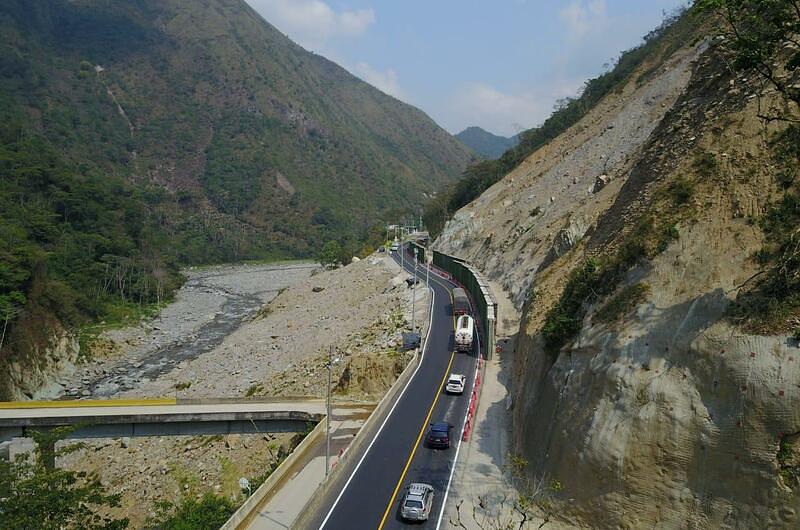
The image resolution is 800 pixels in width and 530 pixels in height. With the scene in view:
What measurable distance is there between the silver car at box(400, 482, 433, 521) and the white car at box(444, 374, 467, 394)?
37.7ft

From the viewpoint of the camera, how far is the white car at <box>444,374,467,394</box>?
1224 inches

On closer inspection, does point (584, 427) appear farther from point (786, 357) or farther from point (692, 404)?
point (786, 357)

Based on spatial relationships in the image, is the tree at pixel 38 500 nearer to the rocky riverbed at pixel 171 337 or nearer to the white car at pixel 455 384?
the white car at pixel 455 384

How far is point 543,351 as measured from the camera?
2489 cm

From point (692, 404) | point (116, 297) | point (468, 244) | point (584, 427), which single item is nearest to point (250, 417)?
point (584, 427)

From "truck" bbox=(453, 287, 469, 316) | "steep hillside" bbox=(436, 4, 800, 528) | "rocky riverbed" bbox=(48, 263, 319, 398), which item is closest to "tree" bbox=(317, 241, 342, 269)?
"rocky riverbed" bbox=(48, 263, 319, 398)

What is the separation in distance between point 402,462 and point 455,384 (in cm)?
861

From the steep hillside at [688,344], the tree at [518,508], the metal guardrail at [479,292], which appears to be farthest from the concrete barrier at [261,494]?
the metal guardrail at [479,292]

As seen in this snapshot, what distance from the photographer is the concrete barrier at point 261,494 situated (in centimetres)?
1978

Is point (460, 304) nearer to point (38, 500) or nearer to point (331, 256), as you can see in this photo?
point (38, 500)

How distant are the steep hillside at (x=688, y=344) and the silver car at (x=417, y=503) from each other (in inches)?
159

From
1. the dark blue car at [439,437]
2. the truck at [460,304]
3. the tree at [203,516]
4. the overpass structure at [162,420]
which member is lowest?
the tree at [203,516]

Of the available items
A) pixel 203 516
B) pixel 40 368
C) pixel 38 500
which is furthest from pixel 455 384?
pixel 40 368

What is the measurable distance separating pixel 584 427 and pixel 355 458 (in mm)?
9606
